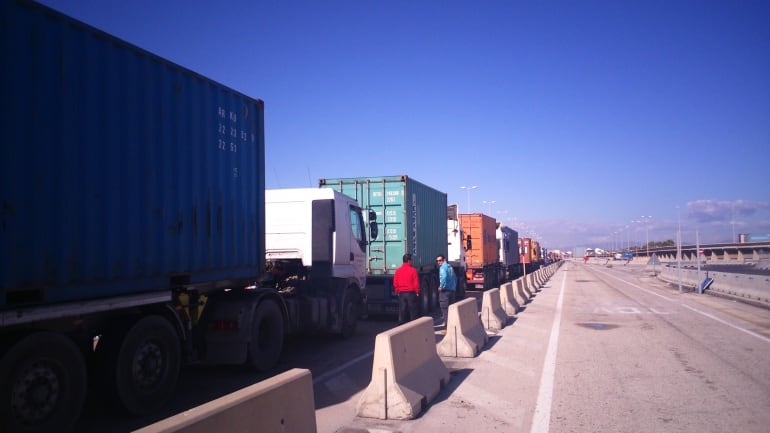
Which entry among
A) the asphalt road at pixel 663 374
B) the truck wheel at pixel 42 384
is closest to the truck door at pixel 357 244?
the asphalt road at pixel 663 374

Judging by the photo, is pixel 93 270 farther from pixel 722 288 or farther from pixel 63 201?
pixel 722 288

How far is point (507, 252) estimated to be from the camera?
3844 cm

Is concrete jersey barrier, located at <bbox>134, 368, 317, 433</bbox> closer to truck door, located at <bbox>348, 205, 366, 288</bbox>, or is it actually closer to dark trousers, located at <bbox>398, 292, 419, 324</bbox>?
dark trousers, located at <bbox>398, 292, 419, 324</bbox>

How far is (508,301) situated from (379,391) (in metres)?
11.0

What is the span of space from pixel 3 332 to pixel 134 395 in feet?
5.72

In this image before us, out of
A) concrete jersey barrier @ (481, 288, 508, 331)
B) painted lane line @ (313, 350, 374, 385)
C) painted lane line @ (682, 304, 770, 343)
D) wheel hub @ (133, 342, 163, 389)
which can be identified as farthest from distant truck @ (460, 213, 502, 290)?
wheel hub @ (133, 342, 163, 389)

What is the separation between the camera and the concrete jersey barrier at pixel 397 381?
599cm

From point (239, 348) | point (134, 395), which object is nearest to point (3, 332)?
point (134, 395)

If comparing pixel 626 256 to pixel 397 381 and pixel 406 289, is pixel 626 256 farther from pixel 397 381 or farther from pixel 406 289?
pixel 397 381

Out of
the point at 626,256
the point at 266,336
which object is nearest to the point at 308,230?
the point at 266,336

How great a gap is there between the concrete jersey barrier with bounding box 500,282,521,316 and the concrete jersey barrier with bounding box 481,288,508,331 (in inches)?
87.3

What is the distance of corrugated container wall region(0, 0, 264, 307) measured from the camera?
5.03m

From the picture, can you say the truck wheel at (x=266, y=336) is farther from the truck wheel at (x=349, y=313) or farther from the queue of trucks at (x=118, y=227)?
the truck wheel at (x=349, y=313)

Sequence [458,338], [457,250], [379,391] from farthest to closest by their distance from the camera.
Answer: [457,250]
[458,338]
[379,391]
